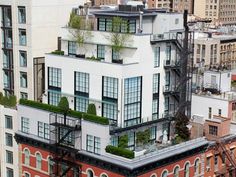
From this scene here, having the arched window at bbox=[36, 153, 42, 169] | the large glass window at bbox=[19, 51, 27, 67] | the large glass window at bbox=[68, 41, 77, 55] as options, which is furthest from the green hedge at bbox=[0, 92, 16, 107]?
the large glass window at bbox=[68, 41, 77, 55]

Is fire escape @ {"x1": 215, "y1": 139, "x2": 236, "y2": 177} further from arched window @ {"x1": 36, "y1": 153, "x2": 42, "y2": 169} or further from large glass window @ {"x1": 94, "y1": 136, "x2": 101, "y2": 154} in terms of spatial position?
arched window @ {"x1": 36, "y1": 153, "x2": 42, "y2": 169}

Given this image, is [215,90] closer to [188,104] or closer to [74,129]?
[188,104]

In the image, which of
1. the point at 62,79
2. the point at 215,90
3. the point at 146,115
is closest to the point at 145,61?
the point at 146,115

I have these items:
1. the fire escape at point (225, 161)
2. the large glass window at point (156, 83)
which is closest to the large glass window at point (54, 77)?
the large glass window at point (156, 83)

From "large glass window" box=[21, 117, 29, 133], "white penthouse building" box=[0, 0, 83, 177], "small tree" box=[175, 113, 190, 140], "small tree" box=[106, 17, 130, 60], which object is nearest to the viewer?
"small tree" box=[106, 17, 130, 60]

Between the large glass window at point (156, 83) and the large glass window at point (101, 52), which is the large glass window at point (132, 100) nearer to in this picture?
the large glass window at point (156, 83)

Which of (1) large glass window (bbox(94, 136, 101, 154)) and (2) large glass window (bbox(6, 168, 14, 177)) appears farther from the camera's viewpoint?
(2) large glass window (bbox(6, 168, 14, 177))
